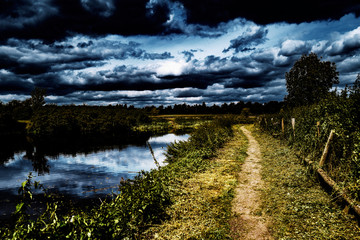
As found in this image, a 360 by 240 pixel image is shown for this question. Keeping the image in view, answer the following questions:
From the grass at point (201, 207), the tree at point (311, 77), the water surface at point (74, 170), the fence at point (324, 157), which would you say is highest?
the tree at point (311, 77)

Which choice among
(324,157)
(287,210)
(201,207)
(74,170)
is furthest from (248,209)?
(74,170)

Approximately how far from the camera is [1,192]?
11797 millimetres

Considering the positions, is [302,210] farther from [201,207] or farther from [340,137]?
[340,137]

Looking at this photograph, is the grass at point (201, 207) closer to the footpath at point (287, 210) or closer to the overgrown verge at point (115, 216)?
the overgrown verge at point (115, 216)

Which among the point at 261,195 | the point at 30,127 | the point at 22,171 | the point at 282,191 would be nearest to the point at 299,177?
the point at 282,191

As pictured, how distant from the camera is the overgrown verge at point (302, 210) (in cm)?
437

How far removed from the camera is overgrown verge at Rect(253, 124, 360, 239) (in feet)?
14.3

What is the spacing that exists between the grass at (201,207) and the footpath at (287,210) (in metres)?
0.31

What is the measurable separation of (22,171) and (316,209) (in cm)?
2006

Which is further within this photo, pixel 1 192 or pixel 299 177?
pixel 1 192

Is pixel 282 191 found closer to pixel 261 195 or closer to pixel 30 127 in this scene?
pixel 261 195

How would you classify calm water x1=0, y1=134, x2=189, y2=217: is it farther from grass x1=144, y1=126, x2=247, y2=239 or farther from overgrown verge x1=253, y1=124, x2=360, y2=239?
overgrown verge x1=253, y1=124, x2=360, y2=239

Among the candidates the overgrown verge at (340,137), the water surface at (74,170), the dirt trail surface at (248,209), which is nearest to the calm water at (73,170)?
the water surface at (74,170)

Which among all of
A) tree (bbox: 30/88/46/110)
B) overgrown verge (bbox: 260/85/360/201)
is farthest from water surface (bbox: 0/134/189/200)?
tree (bbox: 30/88/46/110)
